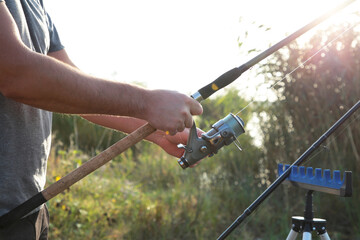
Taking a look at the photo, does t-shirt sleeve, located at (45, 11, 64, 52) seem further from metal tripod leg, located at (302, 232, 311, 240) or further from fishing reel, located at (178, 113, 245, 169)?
metal tripod leg, located at (302, 232, 311, 240)

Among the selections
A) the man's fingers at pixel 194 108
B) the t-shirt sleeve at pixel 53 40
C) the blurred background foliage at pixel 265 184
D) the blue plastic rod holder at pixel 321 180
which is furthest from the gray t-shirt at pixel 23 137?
the blurred background foliage at pixel 265 184

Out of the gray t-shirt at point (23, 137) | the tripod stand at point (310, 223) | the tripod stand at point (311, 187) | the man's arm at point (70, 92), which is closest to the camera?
the man's arm at point (70, 92)

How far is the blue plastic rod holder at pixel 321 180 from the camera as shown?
5.16 feet

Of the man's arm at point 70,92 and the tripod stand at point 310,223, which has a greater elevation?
the man's arm at point 70,92

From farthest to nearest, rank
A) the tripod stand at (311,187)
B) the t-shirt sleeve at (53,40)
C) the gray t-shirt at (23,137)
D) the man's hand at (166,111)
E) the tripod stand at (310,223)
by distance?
the t-shirt sleeve at (53,40), the tripod stand at (310,223), the tripod stand at (311,187), the gray t-shirt at (23,137), the man's hand at (166,111)

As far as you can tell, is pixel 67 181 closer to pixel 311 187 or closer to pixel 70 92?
pixel 70 92

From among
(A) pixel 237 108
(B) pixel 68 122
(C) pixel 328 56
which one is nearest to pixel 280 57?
(C) pixel 328 56

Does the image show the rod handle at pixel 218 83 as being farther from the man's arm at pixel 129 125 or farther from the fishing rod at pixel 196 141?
the man's arm at pixel 129 125

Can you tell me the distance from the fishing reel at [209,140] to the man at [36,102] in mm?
162

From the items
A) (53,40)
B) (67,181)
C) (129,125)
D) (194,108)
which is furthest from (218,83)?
(53,40)

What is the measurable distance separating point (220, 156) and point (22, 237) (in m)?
3.33

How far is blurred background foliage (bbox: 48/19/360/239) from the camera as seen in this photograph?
3.80 meters

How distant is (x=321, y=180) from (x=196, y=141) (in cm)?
48

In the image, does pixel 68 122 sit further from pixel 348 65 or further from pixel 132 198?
pixel 348 65
